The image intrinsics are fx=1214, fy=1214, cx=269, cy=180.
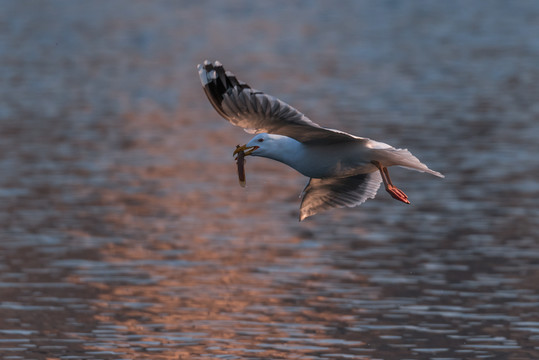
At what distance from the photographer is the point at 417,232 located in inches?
846

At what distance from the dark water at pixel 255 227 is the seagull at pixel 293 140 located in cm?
237

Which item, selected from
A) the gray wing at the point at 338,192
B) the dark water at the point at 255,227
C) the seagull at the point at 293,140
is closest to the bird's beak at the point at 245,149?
the seagull at the point at 293,140

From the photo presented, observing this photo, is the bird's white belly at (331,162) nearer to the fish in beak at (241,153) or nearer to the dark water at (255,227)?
the fish in beak at (241,153)

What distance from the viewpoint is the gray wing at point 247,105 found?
489 inches

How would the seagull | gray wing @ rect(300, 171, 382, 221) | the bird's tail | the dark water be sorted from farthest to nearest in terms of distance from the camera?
the dark water
gray wing @ rect(300, 171, 382, 221)
the bird's tail
the seagull

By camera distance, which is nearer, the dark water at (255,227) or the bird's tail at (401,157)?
the bird's tail at (401,157)

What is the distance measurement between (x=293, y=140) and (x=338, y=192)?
172 cm

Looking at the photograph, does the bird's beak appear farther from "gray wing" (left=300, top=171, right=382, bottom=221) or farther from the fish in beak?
"gray wing" (left=300, top=171, right=382, bottom=221)

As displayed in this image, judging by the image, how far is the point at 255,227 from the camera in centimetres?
2202

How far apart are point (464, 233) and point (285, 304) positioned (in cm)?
561

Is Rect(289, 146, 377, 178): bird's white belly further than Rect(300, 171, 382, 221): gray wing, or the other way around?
Rect(300, 171, 382, 221): gray wing

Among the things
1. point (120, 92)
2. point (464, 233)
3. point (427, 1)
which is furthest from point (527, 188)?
point (427, 1)

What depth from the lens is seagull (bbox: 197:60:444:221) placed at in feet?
40.8

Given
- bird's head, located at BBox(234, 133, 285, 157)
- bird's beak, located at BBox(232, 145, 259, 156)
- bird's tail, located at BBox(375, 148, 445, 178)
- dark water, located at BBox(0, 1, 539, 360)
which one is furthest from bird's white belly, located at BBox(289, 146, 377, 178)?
dark water, located at BBox(0, 1, 539, 360)
